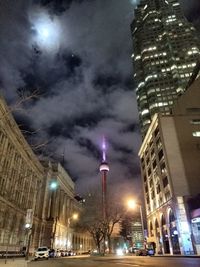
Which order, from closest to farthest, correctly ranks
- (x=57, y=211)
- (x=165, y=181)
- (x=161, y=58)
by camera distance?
(x=165, y=181)
(x=57, y=211)
(x=161, y=58)

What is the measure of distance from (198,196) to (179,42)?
474 ft

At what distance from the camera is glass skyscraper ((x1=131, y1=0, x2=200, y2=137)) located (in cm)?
14362

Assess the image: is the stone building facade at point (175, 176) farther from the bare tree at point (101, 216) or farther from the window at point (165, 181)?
the bare tree at point (101, 216)

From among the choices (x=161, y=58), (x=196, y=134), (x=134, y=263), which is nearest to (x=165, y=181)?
(x=196, y=134)

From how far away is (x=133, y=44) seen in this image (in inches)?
7328

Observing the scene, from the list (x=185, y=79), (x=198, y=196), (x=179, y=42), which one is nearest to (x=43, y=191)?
(x=198, y=196)

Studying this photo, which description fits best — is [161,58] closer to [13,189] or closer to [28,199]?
[28,199]

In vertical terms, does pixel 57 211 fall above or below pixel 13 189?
above

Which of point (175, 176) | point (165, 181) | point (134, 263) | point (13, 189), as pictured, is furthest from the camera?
point (165, 181)

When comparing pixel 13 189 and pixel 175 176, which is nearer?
pixel 175 176

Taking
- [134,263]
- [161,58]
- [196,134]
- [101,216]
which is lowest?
[134,263]

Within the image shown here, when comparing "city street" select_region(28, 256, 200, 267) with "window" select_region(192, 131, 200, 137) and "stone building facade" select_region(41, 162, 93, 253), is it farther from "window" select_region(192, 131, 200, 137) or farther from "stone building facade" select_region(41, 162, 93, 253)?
"stone building facade" select_region(41, 162, 93, 253)

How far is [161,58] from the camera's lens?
161m

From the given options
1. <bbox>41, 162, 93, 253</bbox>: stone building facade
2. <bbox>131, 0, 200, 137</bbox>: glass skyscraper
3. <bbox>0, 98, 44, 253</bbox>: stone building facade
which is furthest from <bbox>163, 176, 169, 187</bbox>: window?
<bbox>131, 0, 200, 137</bbox>: glass skyscraper
